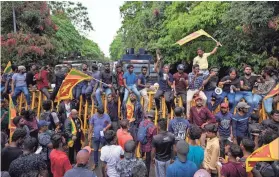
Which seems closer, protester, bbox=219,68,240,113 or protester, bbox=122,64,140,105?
protester, bbox=219,68,240,113

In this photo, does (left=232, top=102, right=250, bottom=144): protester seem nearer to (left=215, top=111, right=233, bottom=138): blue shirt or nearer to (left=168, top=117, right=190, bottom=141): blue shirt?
(left=215, top=111, right=233, bottom=138): blue shirt

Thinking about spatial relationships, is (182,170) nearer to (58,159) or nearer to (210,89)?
(58,159)

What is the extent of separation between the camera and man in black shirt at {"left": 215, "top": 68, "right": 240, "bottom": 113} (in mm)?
9867

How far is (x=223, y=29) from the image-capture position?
17.9 metres

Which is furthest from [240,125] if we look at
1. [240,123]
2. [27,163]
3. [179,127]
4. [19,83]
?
[19,83]

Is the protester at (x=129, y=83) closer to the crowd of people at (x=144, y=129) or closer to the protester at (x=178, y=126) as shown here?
the crowd of people at (x=144, y=129)

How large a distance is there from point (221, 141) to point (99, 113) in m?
2.99

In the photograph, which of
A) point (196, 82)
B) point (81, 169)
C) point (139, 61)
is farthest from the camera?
point (139, 61)

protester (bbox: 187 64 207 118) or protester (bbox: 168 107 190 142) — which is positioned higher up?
protester (bbox: 187 64 207 118)

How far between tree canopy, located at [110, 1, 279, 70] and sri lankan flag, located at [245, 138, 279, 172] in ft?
32.0

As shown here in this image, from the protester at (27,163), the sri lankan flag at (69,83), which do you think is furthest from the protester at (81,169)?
the sri lankan flag at (69,83)

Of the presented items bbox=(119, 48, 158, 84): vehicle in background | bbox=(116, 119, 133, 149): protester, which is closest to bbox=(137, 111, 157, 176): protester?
bbox=(116, 119, 133, 149): protester

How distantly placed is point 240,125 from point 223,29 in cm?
1053

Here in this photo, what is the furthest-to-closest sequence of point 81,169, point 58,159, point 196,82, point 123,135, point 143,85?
1. point 143,85
2. point 196,82
3. point 123,135
4. point 58,159
5. point 81,169
